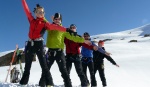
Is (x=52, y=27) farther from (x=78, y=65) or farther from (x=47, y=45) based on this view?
(x=78, y=65)

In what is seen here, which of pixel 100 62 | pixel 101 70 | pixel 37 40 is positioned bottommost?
pixel 101 70

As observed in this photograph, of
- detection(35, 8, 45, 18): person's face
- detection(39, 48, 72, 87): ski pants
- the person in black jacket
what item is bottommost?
detection(39, 48, 72, 87): ski pants

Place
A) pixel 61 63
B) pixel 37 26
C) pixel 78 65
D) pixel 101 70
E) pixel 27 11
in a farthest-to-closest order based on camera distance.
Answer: pixel 101 70 → pixel 78 65 → pixel 61 63 → pixel 27 11 → pixel 37 26

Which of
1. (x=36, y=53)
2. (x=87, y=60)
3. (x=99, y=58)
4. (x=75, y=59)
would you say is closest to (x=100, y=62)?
(x=99, y=58)

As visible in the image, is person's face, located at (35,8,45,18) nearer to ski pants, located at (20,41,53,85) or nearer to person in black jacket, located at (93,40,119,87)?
ski pants, located at (20,41,53,85)

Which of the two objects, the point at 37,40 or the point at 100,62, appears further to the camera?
the point at 100,62

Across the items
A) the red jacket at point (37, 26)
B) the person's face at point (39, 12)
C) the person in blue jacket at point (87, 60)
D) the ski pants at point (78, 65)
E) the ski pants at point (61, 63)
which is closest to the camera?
the red jacket at point (37, 26)

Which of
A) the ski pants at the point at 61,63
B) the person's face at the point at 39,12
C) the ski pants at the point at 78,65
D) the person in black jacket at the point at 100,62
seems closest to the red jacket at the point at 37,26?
the person's face at the point at 39,12

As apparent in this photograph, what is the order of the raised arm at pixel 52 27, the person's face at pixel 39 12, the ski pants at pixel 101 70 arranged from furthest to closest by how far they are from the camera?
the ski pants at pixel 101 70 → the person's face at pixel 39 12 → the raised arm at pixel 52 27

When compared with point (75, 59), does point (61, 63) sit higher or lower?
lower

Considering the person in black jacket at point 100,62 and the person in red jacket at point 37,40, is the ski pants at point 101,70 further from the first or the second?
the person in red jacket at point 37,40

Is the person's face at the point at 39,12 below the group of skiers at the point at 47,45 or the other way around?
the other way around

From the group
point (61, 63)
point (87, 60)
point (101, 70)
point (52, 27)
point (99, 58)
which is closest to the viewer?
point (52, 27)

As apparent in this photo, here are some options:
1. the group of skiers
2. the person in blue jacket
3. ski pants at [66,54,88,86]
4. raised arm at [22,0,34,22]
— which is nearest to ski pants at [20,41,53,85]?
the group of skiers
